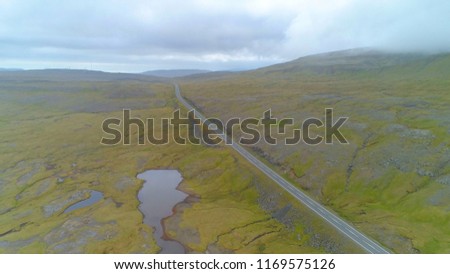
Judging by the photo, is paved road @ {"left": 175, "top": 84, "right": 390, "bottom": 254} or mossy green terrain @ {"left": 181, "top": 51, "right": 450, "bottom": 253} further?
mossy green terrain @ {"left": 181, "top": 51, "right": 450, "bottom": 253}

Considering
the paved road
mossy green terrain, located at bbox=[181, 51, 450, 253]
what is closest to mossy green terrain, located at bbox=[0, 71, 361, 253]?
the paved road

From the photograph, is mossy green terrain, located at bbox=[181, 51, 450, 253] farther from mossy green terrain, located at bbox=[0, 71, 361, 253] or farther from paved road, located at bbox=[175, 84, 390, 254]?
mossy green terrain, located at bbox=[0, 71, 361, 253]

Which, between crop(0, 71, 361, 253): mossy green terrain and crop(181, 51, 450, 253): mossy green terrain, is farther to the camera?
crop(0, 71, 361, 253): mossy green terrain

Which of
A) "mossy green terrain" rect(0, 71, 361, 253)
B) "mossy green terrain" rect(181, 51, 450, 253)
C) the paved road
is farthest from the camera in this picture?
"mossy green terrain" rect(0, 71, 361, 253)

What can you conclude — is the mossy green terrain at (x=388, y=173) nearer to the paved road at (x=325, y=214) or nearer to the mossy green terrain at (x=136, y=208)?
the paved road at (x=325, y=214)

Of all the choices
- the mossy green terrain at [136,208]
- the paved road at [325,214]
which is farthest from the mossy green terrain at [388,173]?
the mossy green terrain at [136,208]

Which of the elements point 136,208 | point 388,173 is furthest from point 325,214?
point 136,208

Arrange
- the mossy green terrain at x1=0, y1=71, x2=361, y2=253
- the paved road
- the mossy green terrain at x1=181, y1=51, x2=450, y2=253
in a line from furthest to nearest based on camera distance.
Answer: the mossy green terrain at x1=0, y1=71, x2=361, y2=253 → the mossy green terrain at x1=181, y1=51, x2=450, y2=253 → the paved road

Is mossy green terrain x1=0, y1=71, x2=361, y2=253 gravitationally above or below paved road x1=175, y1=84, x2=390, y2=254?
below

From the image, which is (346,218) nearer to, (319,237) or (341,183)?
(319,237)

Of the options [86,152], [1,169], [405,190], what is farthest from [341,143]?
[1,169]

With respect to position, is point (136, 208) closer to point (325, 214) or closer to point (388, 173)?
point (325, 214)
